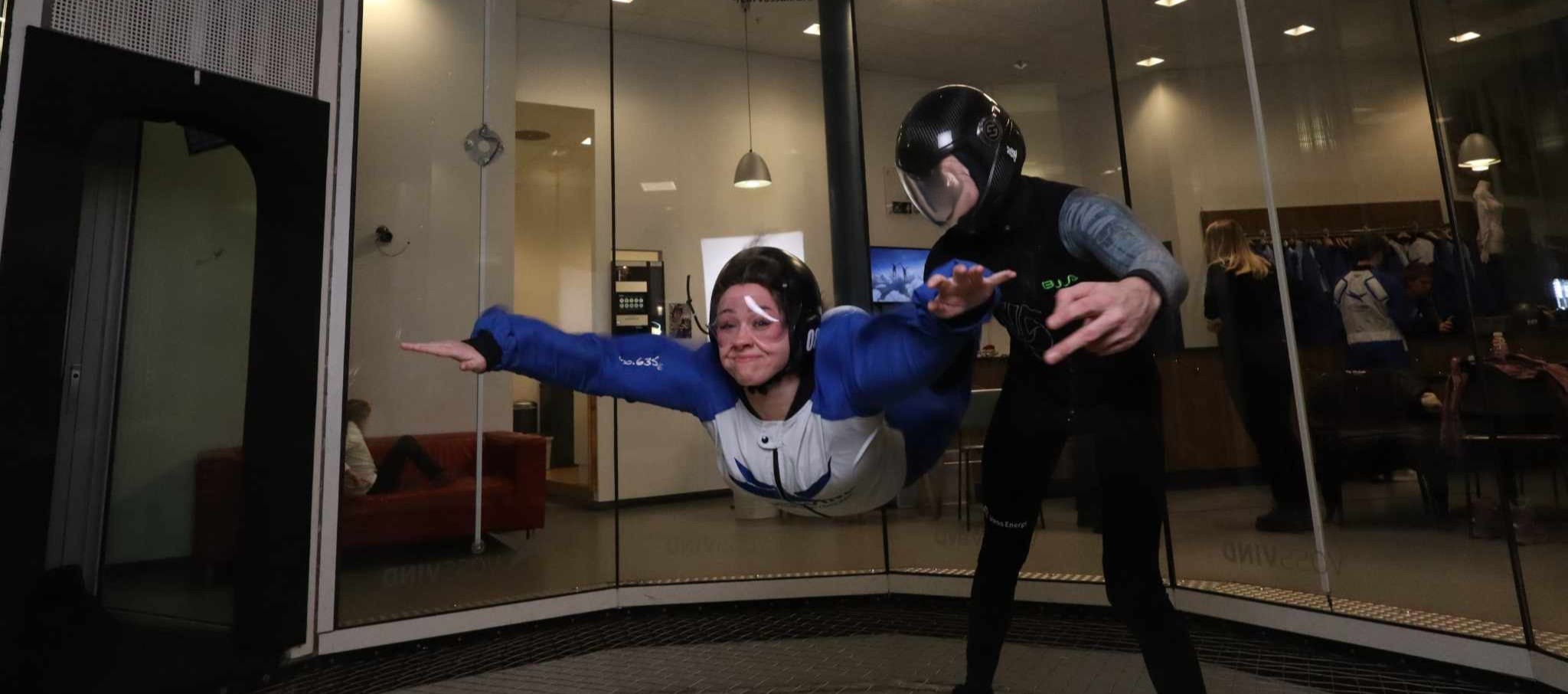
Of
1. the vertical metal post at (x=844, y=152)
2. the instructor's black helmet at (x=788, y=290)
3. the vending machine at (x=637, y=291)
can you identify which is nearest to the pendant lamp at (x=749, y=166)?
the vending machine at (x=637, y=291)

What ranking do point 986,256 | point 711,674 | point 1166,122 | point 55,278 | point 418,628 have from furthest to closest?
point 1166,122, point 418,628, point 711,674, point 55,278, point 986,256

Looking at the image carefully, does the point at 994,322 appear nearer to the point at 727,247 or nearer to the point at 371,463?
the point at 727,247

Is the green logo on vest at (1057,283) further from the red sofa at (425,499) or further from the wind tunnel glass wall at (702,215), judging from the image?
the red sofa at (425,499)

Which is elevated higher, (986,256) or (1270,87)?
(1270,87)

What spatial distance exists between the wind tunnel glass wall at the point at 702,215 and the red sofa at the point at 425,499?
0.41m

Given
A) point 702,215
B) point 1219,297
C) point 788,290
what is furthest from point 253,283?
point 1219,297

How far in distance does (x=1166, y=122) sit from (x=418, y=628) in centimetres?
374

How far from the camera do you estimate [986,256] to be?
125 centimetres

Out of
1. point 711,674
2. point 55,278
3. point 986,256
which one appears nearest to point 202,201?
point 55,278

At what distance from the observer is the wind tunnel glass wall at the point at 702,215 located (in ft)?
11.1

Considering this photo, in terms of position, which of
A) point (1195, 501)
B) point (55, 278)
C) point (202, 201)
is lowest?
point (1195, 501)

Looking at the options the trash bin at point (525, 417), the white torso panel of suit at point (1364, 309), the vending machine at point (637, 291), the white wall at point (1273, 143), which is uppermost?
the white wall at point (1273, 143)

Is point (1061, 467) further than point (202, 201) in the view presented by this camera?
No

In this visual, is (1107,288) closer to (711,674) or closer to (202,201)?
(711,674)
